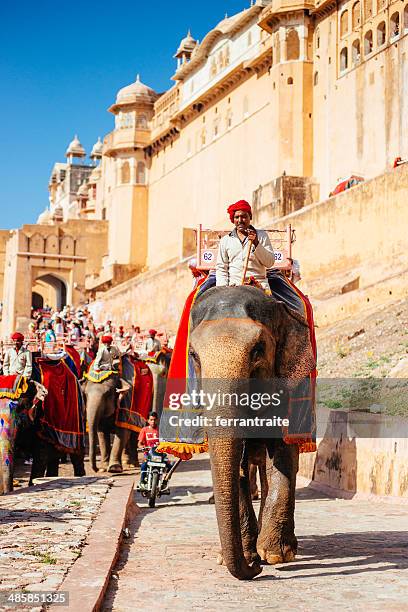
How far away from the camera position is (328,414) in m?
10.1

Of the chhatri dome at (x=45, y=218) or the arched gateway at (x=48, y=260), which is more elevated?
the chhatri dome at (x=45, y=218)

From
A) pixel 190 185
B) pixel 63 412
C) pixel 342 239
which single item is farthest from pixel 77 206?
pixel 63 412

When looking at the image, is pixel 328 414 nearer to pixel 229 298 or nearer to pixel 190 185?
pixel 229 298

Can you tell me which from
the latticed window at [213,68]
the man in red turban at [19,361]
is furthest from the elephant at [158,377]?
the latticed window at [213,68]

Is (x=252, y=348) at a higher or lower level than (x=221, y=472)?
higher

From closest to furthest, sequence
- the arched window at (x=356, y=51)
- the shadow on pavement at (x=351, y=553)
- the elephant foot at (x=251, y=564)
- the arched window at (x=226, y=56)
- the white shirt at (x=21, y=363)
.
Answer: the elephant foot at (x=251, y=564), the shadow on pavement at (x=351, y=553), the white shirt at (x=21, y=363), the arched window at (x=356, y=51), the arched window at (x=226, y=56)

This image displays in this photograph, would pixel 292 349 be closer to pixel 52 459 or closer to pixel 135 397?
pixel 52 459

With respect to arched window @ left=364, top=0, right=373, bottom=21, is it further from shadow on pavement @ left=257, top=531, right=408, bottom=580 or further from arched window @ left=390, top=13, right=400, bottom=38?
shadow on pavement @ left=257, top=531, right=408, bottom=580

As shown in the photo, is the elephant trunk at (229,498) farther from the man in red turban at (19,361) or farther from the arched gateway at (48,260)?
the arched gateway at (48,260)

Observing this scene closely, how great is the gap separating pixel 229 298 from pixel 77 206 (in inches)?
3002

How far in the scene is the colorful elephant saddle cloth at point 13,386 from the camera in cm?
971

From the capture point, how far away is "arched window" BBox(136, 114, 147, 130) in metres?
55.7

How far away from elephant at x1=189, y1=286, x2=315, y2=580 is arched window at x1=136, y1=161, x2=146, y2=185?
49.9 m

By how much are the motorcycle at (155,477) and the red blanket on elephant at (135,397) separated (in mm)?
3054
